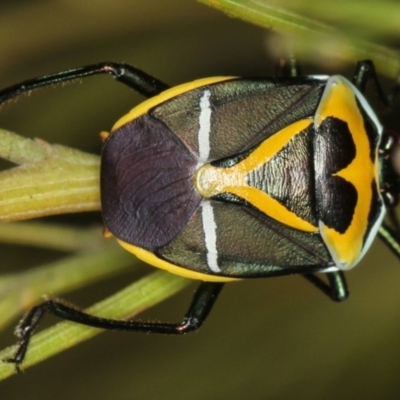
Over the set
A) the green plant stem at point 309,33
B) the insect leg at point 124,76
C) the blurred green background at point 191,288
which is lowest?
the blurred green background at point 191,288

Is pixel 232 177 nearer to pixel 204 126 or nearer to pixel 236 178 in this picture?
pixel 236 178

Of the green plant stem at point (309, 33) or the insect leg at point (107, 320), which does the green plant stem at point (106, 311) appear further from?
the green plant stem at point (309, 33)

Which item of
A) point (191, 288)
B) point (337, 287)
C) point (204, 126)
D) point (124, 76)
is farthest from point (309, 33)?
point (191, 288)

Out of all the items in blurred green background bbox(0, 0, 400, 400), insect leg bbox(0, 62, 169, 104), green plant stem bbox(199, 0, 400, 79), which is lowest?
blurred green background bbox(0, 0, 400, 400)

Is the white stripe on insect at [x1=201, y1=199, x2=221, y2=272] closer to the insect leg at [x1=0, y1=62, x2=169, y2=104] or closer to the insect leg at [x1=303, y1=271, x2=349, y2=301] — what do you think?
the insect leg at [x1=0, y1=62, x2=169, y2=104]

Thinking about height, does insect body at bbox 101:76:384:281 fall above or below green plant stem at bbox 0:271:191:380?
above

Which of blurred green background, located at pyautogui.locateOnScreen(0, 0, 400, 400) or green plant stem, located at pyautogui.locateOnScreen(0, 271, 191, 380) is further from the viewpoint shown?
blurred green background, located at pyautogui.locateOnScreen(0, 0, 400, 400)

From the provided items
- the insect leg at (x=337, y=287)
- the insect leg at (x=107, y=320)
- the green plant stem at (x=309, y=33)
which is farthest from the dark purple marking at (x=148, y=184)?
the insect leg at (x=337, y=287)

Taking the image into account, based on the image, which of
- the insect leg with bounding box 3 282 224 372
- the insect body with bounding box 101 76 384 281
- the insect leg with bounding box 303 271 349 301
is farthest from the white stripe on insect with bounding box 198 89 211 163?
the insect leg with bounding box 303 271 349 301

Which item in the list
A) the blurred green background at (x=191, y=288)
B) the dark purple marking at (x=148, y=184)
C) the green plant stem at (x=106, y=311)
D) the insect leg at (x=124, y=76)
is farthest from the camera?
the blurred green background at (x=191, y=288)
